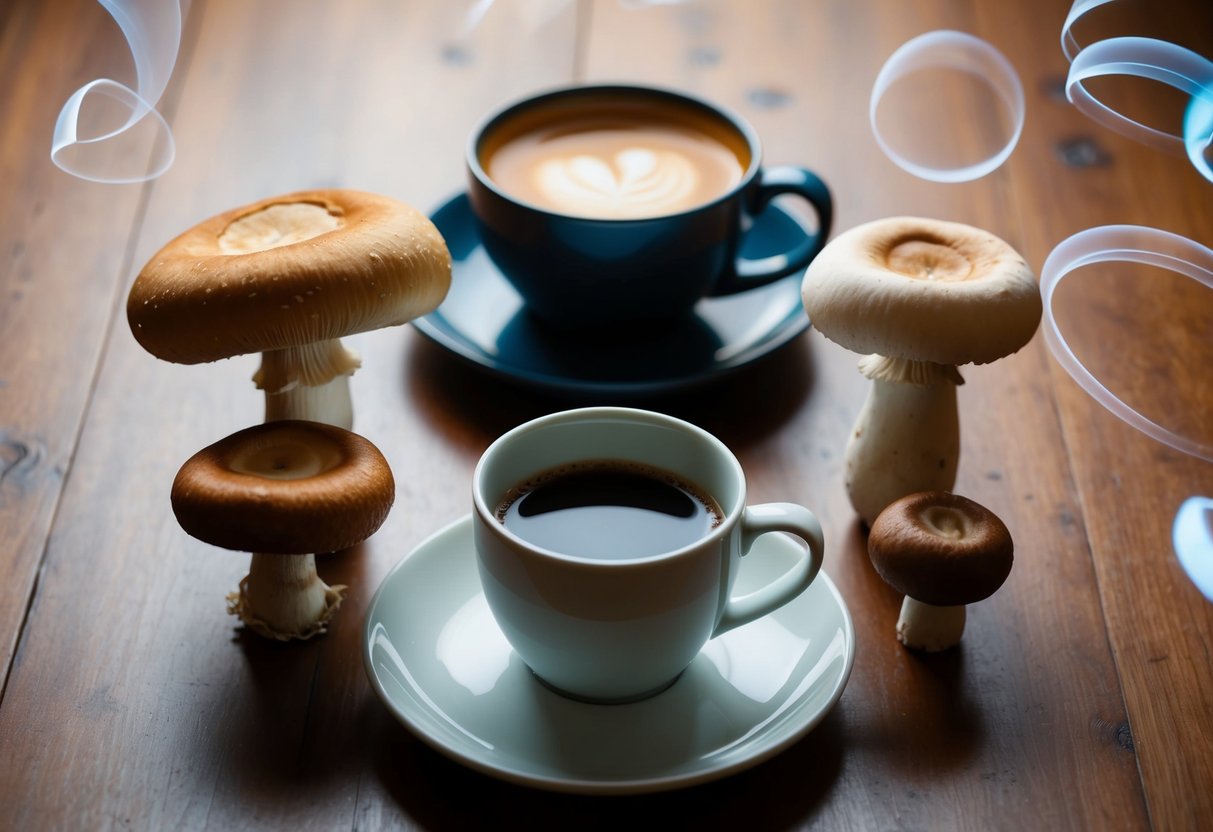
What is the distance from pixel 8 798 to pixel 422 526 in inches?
11.9

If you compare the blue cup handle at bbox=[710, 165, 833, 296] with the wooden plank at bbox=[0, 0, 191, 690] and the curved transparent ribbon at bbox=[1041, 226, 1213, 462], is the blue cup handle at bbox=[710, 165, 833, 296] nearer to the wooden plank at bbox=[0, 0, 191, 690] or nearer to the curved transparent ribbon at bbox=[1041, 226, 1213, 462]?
the curved transparent ribbon at bbox=[1041, 226, 1213, 462]

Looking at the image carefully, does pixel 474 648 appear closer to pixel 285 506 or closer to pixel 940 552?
pixel 285 506

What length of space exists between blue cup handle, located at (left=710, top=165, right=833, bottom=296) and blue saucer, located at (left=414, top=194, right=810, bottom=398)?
4cm

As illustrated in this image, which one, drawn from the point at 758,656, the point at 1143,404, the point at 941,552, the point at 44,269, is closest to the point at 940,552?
the point at 941,552

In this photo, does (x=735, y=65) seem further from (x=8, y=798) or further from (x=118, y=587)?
(x=8, y=798)

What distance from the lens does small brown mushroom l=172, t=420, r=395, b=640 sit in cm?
65

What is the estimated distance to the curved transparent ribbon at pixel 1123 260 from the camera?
0.90 metres

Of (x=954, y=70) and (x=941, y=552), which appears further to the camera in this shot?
(x=954, y=70)

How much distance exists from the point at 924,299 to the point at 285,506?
0.38 metres

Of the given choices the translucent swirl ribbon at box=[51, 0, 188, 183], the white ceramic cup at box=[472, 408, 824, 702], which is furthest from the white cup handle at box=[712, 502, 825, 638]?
the translucent swirl ribbon at box=[51, 0, 188, 183]

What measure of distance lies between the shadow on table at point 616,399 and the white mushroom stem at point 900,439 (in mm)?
113

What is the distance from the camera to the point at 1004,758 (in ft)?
2.23

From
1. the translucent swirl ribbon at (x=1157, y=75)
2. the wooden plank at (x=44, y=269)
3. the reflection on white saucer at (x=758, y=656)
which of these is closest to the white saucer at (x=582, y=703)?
the reflection on white saucer at (x=758, y=656)

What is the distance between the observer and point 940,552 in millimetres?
688
